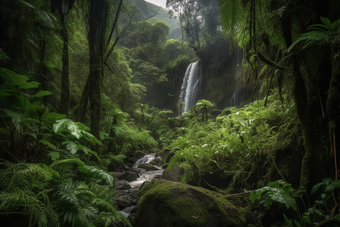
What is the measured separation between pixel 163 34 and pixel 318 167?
25.9m

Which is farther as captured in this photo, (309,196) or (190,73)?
(190,73)

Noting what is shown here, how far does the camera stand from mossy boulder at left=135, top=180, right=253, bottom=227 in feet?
7.14

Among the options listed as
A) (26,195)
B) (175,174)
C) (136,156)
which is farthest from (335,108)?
(136,156)

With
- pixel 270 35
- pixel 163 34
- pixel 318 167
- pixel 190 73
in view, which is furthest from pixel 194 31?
pixel 318 167

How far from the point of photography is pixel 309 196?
188 centimetres

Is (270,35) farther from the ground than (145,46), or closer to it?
closer to it

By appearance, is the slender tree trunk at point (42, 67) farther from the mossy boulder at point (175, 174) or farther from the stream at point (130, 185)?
the mossy boulder at point (175, 174)

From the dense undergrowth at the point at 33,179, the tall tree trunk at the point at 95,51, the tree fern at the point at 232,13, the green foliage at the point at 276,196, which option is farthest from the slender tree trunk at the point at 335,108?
the tall tree trunk at the point at 95,51

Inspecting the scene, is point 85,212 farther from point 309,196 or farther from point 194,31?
point 194,31

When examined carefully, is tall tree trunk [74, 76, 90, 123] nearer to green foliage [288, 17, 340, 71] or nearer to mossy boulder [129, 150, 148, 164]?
green foliage [288, 17, 340, 71]

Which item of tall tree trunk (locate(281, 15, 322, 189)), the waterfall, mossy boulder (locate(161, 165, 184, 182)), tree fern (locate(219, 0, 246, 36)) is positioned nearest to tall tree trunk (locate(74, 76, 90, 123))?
mossy boulder (locate(161, 165, 184, 182))

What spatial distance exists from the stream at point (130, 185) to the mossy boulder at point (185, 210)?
81 cm

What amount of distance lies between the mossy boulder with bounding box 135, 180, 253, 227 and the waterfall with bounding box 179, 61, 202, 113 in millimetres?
14250

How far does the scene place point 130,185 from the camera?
5.46 metres
